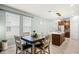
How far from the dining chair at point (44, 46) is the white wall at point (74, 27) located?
678 millimetres

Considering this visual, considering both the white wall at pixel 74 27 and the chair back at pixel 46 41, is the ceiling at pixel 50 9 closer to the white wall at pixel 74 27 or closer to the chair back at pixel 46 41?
the white wall at pixel 74 27

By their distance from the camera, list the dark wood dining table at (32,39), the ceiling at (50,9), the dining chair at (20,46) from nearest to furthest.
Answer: the ceiling at (50,9), the dining chair at (20,46), the dark wood dining table at (32,39)

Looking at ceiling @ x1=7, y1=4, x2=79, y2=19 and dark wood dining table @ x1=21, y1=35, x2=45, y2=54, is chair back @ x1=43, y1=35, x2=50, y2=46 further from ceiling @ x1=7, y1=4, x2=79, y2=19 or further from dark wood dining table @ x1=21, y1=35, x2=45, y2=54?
ceiling @ x1=7, y1=4, x2=79, y2=19

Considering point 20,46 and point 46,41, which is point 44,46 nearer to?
point 46,41

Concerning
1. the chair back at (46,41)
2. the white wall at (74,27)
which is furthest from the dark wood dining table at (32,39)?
the white wall at (74,27)

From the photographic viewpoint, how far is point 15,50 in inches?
76.3

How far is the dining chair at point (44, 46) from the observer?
2.00 meters
